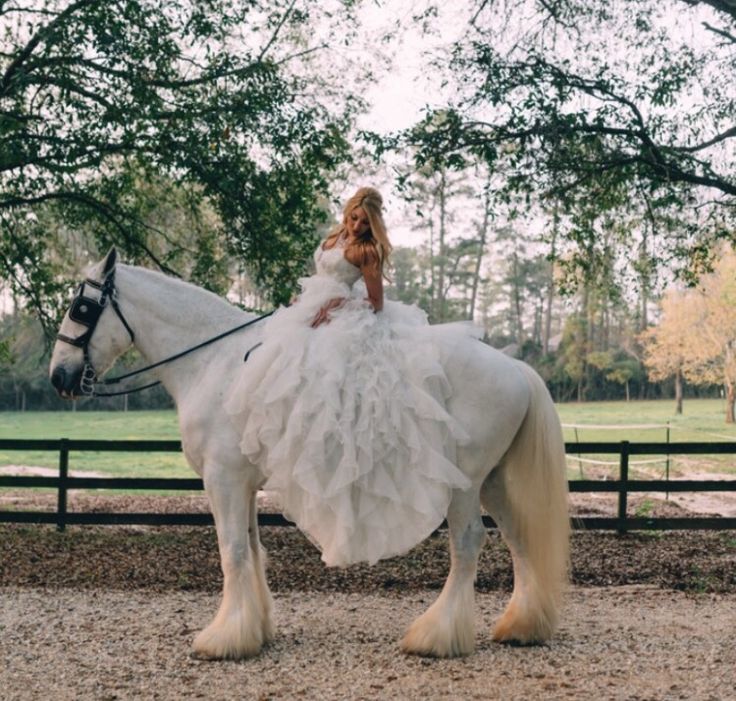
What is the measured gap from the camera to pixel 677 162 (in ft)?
28.2

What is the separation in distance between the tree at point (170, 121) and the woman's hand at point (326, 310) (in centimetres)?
411

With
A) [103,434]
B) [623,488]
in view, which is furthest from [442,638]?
[103,434]

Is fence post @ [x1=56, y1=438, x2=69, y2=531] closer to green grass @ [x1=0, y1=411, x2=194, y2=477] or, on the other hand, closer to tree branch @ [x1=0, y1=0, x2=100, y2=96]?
tree branch @ [x1=0, y1=0, x2=100, y2=96]

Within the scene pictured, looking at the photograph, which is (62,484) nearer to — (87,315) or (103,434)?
(87,315)

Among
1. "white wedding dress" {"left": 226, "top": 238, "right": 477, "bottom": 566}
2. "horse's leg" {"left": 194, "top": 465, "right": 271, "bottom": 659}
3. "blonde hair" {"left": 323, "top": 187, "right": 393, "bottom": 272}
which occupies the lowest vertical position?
"horse's leg" {"left": 194, "top": 465, "right": 271, "bottom": 659}

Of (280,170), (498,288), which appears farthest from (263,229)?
(498,288)

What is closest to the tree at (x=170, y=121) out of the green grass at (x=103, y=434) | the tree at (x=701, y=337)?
the green grass at (x=103, y=434)

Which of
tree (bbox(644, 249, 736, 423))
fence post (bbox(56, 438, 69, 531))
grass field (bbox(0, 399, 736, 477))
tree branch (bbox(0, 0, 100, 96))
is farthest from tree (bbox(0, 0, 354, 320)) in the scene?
tree (bbox(644, 249, 736, 423))

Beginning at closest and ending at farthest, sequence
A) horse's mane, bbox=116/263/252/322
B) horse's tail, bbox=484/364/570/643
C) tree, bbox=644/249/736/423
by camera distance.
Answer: horse's tail, bbox=484/364/570/643 < horse's mane, bbox=116/263/252/322 < tree, bbox=644/249/736/423

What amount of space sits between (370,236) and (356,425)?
111 cm

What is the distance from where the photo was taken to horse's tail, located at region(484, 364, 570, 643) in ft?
16.4

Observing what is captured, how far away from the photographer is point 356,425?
177 inches

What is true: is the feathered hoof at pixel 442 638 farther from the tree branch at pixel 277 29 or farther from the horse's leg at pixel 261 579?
the tree branch at pixel 277 29

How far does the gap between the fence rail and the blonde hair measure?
4558mm
